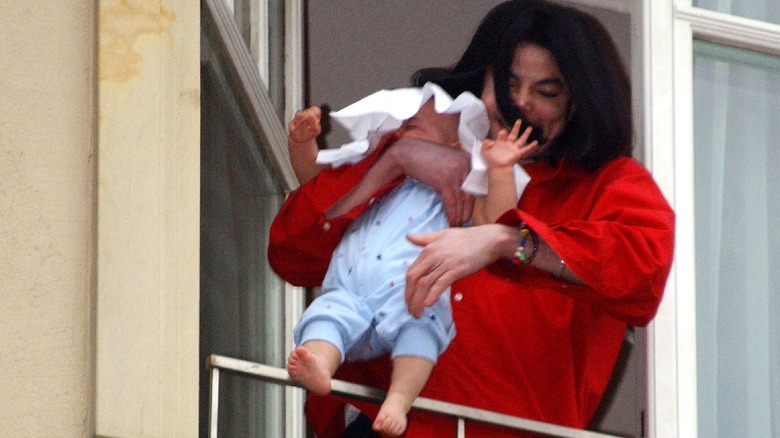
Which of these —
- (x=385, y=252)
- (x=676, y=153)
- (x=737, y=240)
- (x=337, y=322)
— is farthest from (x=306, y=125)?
(x=737, y=240)

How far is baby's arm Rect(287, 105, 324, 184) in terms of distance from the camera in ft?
16.9

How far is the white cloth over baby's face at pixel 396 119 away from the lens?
516 cm

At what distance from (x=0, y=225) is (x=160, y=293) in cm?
35

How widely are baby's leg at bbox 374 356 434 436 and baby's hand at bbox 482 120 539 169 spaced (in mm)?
470

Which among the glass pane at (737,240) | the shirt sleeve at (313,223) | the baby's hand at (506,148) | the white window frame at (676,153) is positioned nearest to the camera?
the baby's hand at (506,148)

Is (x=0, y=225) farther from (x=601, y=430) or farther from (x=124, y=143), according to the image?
(x=601, y=430)

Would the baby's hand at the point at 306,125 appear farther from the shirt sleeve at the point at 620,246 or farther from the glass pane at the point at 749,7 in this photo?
the glass pane at the point at 749,7

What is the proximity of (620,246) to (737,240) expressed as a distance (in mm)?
1061

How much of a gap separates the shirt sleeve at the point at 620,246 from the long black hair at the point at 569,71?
0.13 metres

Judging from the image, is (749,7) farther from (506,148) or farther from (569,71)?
(506,148)

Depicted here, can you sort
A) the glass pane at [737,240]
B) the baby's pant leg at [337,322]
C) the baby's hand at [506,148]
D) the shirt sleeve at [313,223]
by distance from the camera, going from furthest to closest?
the glass pane at [737,240], the shirt sleeve at [313,223], the baby's hand at [506,148], the baby's pant leg at [337,322]

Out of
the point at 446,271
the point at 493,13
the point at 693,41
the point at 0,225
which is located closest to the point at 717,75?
the point at 693,41

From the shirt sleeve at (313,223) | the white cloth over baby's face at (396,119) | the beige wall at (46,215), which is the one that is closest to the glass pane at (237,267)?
the shirt sleeve at (313,223)

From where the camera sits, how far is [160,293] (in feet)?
15.8
